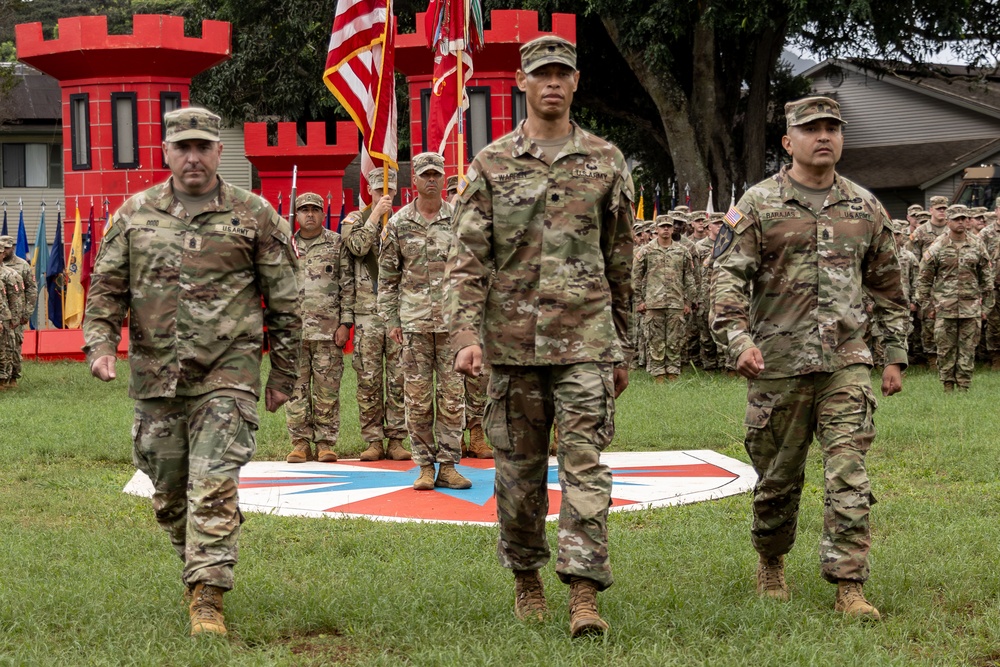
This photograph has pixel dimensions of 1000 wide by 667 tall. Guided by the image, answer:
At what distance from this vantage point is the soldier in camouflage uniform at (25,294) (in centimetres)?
2017

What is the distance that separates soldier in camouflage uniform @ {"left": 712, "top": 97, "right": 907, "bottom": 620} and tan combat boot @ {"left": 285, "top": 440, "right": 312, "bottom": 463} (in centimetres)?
619

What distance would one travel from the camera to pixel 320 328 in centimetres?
1209

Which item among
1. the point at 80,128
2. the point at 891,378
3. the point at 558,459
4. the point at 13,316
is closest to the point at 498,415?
the point at 558,459

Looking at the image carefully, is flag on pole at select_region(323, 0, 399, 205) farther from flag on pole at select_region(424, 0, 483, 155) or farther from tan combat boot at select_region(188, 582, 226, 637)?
tan combat boot at select_region(188, 582, 226, 637)

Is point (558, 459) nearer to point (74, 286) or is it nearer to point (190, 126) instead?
point (190, 126)

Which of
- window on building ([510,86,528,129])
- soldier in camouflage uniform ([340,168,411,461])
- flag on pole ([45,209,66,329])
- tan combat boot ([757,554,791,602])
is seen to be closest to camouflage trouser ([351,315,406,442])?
soldier in camouflage uniform ([340,168,411,461])

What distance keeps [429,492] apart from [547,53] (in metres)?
4.92

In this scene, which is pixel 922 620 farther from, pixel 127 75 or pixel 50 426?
pixel 127 75

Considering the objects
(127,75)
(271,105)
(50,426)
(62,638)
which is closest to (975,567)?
(62,638)

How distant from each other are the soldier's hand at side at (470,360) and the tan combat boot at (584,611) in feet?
3.24

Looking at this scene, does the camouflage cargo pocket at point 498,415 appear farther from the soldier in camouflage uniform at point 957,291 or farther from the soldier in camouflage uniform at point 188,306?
the soldier in camouflage uniform at point 957,291

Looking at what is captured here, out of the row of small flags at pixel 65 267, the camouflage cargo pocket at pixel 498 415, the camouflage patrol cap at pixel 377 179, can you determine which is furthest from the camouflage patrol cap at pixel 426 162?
the row of small flags at pixel 65 267

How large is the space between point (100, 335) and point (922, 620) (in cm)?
396

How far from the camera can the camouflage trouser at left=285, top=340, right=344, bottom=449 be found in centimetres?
1195
